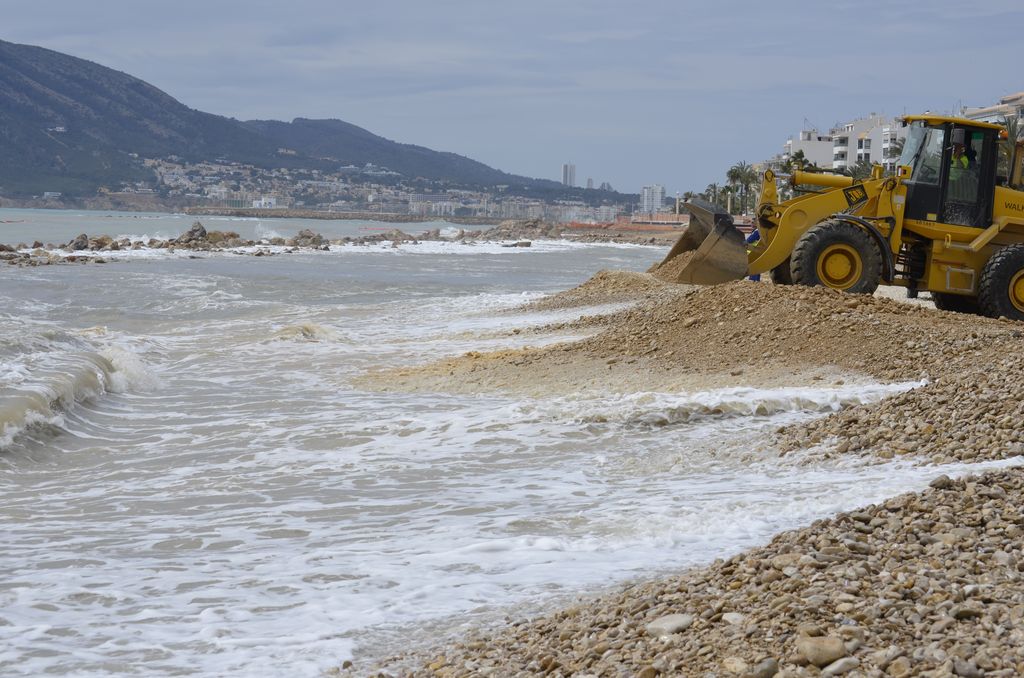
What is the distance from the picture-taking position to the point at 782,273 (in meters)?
16.2

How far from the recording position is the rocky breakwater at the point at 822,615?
3900mm

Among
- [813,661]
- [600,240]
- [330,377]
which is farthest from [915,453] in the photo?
[600,240]

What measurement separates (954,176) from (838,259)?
2.09 m

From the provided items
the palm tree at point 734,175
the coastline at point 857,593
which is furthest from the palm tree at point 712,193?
the coastline at point 857,593

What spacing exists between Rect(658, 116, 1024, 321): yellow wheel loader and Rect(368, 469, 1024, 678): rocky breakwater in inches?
386

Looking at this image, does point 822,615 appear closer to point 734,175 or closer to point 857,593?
point 857,593

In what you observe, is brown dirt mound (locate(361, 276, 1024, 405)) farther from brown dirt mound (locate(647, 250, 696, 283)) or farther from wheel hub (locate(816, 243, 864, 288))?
brown dirt mound (locate(647, 250, 696, 283))

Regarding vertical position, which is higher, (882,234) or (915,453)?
(882,234)

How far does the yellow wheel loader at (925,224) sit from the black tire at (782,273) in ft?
0.20

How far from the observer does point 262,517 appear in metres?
7.39

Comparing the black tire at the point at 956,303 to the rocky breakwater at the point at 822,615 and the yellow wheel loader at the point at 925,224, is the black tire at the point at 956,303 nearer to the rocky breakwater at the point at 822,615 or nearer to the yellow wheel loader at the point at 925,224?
the yellow wheel loader at the point at 925,224

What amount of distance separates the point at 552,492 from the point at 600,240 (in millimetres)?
98558

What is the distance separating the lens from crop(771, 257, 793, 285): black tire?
1600 cm

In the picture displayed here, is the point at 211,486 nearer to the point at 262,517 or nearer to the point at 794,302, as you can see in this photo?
the point at 262,517
